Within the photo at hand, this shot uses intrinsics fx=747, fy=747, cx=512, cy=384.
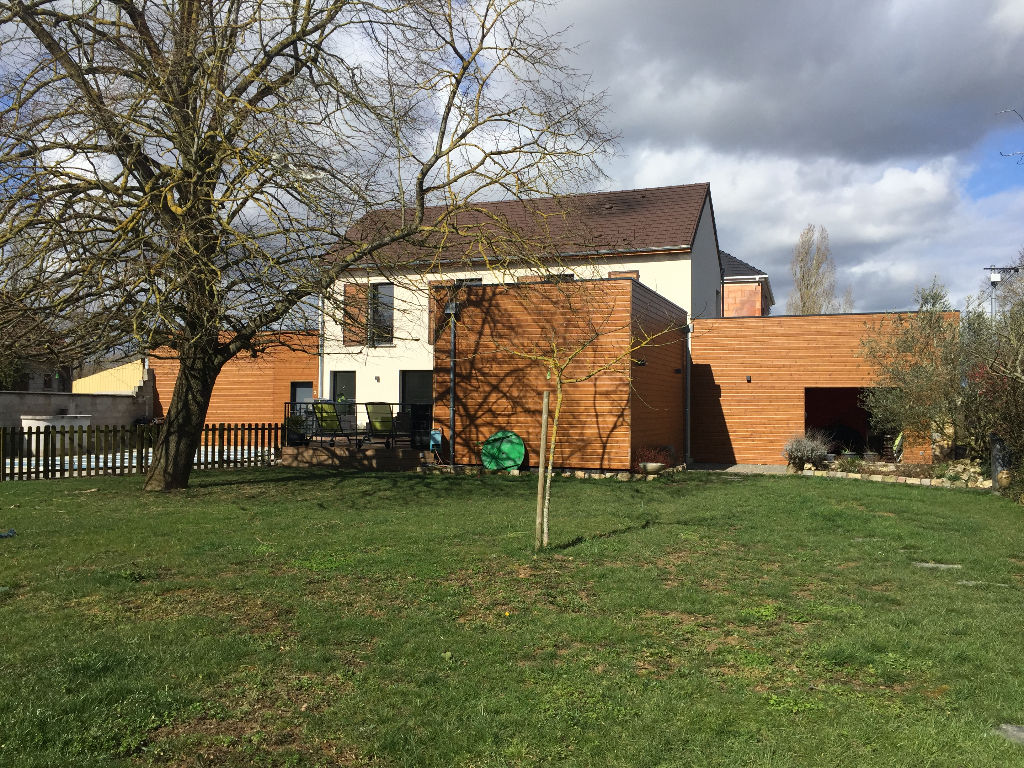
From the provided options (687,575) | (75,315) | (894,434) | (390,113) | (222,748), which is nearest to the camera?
(222,748)

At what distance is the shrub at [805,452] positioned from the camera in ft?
54.5

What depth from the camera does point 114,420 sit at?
2556 centimetres

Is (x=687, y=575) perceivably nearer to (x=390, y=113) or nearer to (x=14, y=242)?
(x=390, y=113)

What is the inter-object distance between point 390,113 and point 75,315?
15.9ft

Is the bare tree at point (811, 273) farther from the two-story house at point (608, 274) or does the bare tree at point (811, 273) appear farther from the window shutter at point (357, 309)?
the window shutter at point (357, 309)

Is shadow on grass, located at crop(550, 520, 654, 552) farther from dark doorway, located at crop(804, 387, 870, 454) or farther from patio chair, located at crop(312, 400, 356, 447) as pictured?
dark doorway, located at crop(804, 387, 870, 454)

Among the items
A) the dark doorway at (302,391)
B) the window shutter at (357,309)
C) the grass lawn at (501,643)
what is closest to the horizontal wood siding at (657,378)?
the window shutter at (357,309)

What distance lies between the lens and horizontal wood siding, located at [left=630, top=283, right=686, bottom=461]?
1530cm

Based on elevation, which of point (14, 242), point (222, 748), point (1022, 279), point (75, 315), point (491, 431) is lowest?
point (222, 748)

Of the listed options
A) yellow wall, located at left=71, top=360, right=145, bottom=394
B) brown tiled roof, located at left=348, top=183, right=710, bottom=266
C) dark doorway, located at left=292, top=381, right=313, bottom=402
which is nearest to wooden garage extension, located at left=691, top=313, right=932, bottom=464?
brown tiled roof, located at left=348, top=183, right=710, bottom=266

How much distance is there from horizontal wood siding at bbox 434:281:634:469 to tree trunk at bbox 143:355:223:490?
561 centimetres

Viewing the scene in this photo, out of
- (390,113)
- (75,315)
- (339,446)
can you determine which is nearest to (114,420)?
(339,446)

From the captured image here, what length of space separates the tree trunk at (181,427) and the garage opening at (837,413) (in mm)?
17011

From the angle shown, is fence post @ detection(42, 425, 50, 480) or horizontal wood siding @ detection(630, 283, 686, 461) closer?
fence post @ detection(42, 425, 50, 480)
